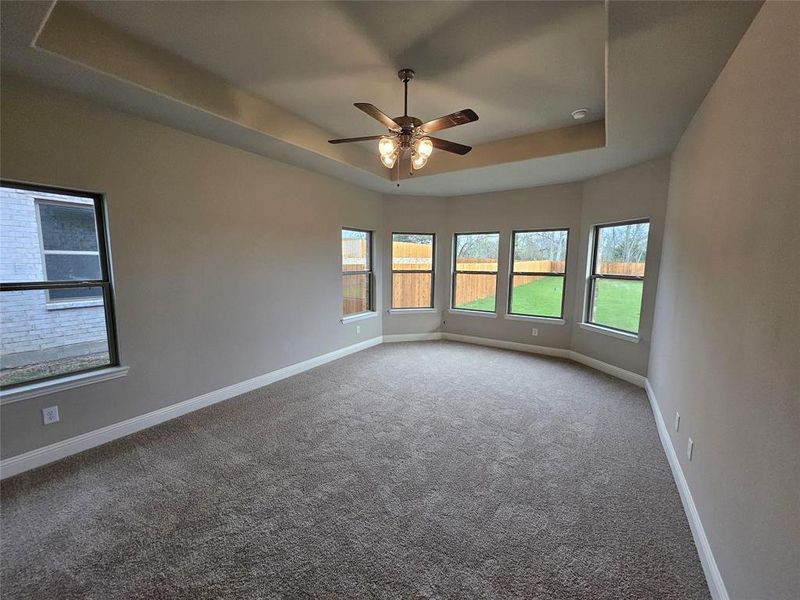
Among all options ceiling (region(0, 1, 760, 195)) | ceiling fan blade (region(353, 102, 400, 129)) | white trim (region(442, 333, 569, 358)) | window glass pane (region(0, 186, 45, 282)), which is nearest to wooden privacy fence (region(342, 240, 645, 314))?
white trim (region(442, 333, 569, 358))

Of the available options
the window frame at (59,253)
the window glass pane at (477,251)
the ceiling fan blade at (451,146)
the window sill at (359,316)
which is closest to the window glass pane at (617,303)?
the window glass pane at (477,251)

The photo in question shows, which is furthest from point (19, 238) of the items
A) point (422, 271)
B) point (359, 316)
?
point (422, 271)

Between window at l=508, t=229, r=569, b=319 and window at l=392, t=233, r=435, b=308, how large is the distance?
57.3 inches

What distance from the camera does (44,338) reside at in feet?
7.97

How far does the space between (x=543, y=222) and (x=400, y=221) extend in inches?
91.0

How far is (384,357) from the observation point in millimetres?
5062

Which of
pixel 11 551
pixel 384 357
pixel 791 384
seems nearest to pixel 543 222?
pixel 384 357

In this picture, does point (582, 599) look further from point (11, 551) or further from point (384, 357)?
point (384, 357)

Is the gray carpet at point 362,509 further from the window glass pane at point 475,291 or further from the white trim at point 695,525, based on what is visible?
the window glass pane at point 475,291

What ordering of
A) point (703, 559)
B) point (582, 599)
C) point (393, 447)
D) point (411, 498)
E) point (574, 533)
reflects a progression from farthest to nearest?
point (393, 447), point (411, 498), point (574, 533), point (703, 559), point (582, 599)

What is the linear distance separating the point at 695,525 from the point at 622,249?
131 inches

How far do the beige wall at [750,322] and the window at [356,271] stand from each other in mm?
4058

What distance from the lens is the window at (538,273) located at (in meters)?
5.14

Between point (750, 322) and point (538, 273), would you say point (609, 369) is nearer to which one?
point (538, 273)
